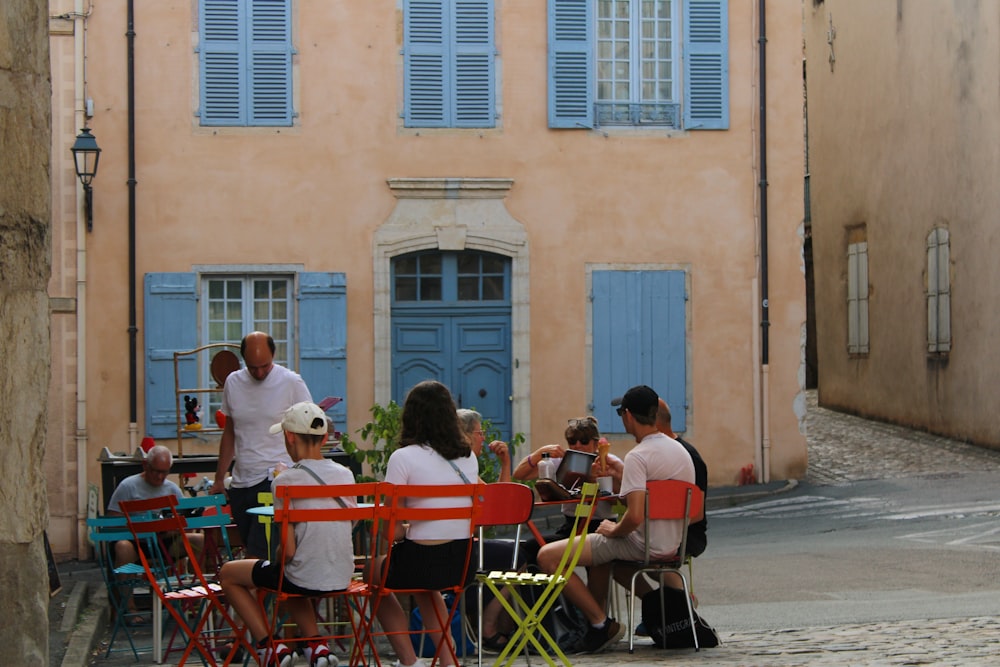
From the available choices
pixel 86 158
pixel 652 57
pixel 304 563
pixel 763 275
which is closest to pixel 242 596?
pixel 304 563

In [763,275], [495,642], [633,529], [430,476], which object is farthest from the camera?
[763,275]

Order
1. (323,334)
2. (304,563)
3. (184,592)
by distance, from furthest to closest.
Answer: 1. (323,334)
2. (184,592)
3. (304,563)

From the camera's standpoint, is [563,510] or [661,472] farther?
[563,510]

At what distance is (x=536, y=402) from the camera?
652 inches

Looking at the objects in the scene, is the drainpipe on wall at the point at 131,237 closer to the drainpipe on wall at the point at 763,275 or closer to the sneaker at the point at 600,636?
the drainpipe on wall at the point at 763,275

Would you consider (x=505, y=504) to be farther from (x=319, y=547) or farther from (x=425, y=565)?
(x=319, y=547)

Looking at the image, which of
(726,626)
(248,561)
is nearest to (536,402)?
(726,626)

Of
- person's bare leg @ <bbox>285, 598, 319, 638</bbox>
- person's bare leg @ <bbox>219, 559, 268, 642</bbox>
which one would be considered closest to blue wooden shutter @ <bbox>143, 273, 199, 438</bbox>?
person's bare leg @ <bbox>219, 559, 268, 642</bbox>

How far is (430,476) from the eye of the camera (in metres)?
6.37

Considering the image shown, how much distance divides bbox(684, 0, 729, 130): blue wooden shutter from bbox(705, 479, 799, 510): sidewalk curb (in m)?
3.81

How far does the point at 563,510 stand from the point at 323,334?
7.82 metres

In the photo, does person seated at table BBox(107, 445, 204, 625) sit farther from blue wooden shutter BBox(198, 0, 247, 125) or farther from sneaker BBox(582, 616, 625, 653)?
blue wooden shutter BBox(198, 0, 247, 125)

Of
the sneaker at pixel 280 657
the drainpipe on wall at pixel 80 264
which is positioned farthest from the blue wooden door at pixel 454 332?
the sneaker at pixel 280 657

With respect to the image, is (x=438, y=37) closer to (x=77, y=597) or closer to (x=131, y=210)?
(x=131, y=210)
